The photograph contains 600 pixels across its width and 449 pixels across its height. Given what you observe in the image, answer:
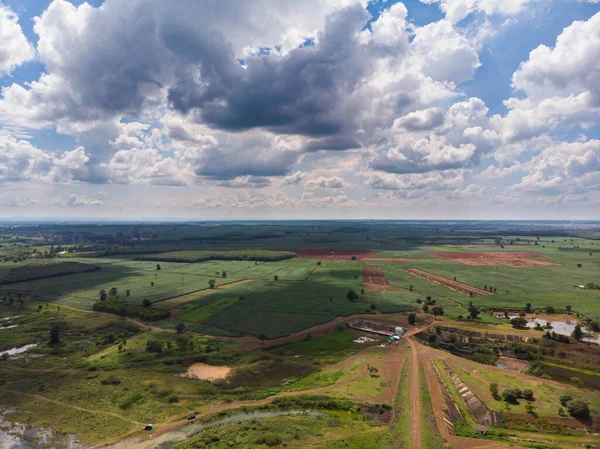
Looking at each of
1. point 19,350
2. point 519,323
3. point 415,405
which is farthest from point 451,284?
point 19,350

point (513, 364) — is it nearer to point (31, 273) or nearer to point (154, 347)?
point (154, 347)

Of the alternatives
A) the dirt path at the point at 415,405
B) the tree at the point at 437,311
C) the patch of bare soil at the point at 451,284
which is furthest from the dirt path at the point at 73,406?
the patch of bare soil at the point at 451,284

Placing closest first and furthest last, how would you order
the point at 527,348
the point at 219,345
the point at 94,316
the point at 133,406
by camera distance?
the point at 133,406 → the point at 527,348 → the point at 219,345 → the point at 94,316

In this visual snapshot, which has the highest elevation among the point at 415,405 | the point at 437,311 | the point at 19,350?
the point at 437,311

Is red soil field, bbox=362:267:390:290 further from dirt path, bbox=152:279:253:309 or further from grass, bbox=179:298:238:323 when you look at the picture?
dirt path, bbox=152:279:253:309

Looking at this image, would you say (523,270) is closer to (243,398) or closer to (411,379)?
(411,379)

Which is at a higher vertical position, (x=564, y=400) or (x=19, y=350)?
(x=564, y=400)

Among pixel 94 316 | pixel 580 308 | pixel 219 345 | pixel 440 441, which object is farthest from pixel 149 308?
pixel 580 308
